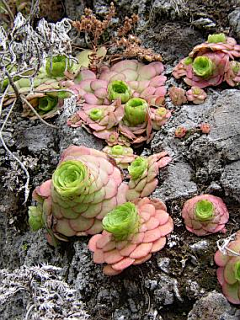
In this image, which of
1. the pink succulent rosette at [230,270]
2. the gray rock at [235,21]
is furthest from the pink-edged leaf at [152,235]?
the gray rock at [235,21]

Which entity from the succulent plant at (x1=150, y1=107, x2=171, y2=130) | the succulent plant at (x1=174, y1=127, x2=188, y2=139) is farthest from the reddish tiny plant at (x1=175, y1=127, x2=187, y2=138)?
the succulent plant at (x1=150, y1=107, x2=171, y2=130)

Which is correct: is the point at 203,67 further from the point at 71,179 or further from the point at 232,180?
the point at 71,179

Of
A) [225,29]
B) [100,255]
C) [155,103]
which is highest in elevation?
[225,29]

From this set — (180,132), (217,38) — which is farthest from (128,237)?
(217,38)

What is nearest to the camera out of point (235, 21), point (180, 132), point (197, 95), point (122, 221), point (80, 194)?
point (122, 221)

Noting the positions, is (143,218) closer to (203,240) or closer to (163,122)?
(203,240)

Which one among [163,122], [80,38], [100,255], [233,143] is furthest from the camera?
[80,38]

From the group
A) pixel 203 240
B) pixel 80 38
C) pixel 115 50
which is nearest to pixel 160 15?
pixel 115 50
